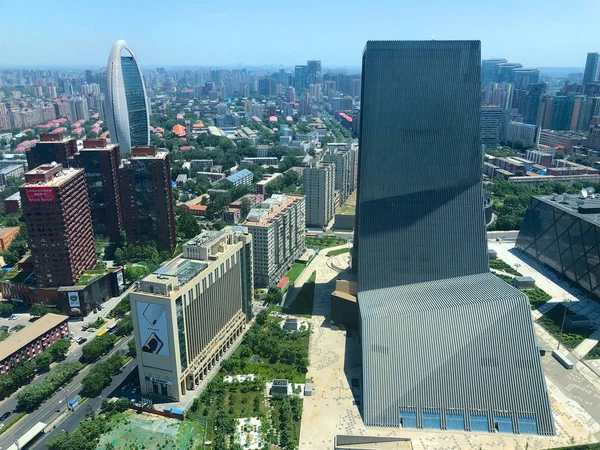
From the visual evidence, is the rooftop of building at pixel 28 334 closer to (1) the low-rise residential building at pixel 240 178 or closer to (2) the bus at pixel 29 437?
(2) the bus at pixel 29 437

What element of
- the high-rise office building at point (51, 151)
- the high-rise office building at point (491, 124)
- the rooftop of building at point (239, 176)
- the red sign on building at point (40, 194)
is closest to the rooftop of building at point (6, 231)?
the high-rise office building at point (51, 151)

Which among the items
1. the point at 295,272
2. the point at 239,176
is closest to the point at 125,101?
the point at 239,176

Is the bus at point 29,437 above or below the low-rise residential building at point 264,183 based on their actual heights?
below

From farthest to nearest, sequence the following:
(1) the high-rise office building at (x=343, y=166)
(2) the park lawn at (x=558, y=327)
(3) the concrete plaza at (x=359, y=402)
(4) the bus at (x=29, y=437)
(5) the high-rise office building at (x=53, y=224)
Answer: (1) the high-rise office building at (x=343, y=166)
(5) the high-rise office building at (x=53, y=224)
(2) the park lawn at (x=558, y=327)
(3) the concrete plaza at (x=359, y=402)
(4) the bus at (x=29, y=437)

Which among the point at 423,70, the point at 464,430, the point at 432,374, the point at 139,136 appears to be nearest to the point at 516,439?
the point at 464,430

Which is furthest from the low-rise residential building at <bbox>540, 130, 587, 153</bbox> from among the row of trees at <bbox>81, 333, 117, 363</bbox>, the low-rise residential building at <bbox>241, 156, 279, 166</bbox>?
the row of trees at <bbox>81, 333, 117, 363</bbox>

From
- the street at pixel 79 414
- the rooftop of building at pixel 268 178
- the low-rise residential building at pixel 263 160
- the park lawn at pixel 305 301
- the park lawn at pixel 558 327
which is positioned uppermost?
the low-rise residential building at pixel 263 160

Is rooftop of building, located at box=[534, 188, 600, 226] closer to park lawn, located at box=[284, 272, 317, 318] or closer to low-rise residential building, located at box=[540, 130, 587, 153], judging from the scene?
park lawn, located at box=[284, 272, 317, 318]

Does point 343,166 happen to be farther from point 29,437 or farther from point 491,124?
point 29,437

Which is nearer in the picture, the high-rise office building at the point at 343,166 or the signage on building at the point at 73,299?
the signage on building at the point at 73,299

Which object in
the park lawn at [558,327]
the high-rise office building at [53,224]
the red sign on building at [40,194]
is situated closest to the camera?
the park lawn at [558,327]
